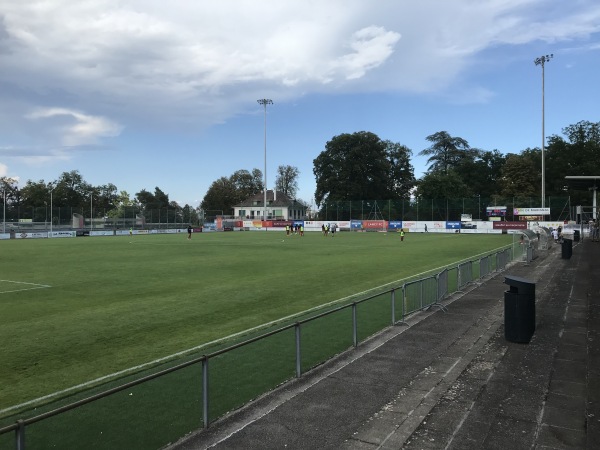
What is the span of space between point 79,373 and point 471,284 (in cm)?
1349

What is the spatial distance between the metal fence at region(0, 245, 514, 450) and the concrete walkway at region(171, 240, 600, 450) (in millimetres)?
464

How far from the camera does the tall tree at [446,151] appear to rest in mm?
122812

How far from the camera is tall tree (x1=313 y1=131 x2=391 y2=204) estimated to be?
101438 millimetres

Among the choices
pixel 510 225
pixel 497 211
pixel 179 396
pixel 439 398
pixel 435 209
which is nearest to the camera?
pixel 439 398

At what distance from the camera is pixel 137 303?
14.1m

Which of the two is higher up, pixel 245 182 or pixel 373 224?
pixel 245 182

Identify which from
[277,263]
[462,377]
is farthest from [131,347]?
[277,263]

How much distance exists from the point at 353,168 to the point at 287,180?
52.1 m

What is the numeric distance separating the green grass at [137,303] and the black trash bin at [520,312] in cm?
550

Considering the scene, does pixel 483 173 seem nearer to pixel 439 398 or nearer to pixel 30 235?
pixel 30 235

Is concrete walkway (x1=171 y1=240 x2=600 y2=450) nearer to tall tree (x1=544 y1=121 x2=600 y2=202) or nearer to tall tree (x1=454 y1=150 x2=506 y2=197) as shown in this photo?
tall tree (x1=544 y1=121 x2=600 y2=202)

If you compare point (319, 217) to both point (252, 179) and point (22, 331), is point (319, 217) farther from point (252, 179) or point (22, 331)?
point (22, 331)

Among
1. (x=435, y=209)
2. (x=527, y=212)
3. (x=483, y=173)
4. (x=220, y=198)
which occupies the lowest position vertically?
(x=527, y=212)

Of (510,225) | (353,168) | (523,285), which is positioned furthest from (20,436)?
(353,168)
